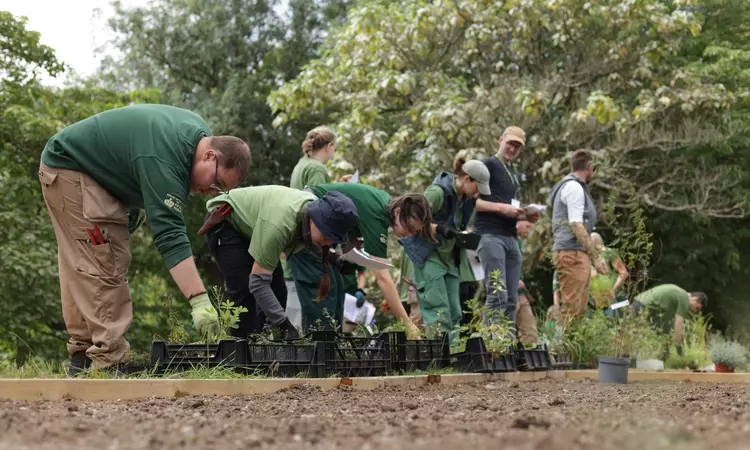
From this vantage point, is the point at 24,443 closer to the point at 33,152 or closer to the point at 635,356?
the point at 635,356

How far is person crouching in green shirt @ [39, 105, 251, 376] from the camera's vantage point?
4738 millimetres

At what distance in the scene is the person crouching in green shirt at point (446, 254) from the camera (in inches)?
294

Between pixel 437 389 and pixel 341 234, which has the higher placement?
pixel 341 234

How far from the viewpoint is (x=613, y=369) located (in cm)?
739

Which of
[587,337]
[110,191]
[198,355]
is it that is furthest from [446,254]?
[110,191]

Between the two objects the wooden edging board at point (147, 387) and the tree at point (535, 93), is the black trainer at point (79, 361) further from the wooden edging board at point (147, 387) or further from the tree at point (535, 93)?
the tree at point (535, 93)

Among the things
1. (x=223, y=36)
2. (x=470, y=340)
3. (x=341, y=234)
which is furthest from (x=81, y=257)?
(x=223, y=36)

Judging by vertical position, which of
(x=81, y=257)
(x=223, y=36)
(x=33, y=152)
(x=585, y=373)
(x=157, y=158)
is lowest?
(x=585, y=373)

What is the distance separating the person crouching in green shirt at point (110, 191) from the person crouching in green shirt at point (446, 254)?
9.30 feet

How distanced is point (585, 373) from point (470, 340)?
1792 mm

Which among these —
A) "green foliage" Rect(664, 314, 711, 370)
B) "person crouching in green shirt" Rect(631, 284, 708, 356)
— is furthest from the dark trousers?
"person crouching in green shirt" Rect(631, 284, 708, 356)

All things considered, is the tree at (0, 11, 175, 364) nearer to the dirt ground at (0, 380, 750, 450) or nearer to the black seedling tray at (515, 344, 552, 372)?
the black seedling tray at (515, 344, 552, 372)

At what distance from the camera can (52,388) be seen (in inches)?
172

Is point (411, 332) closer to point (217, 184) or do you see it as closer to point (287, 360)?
point (287, 360)
